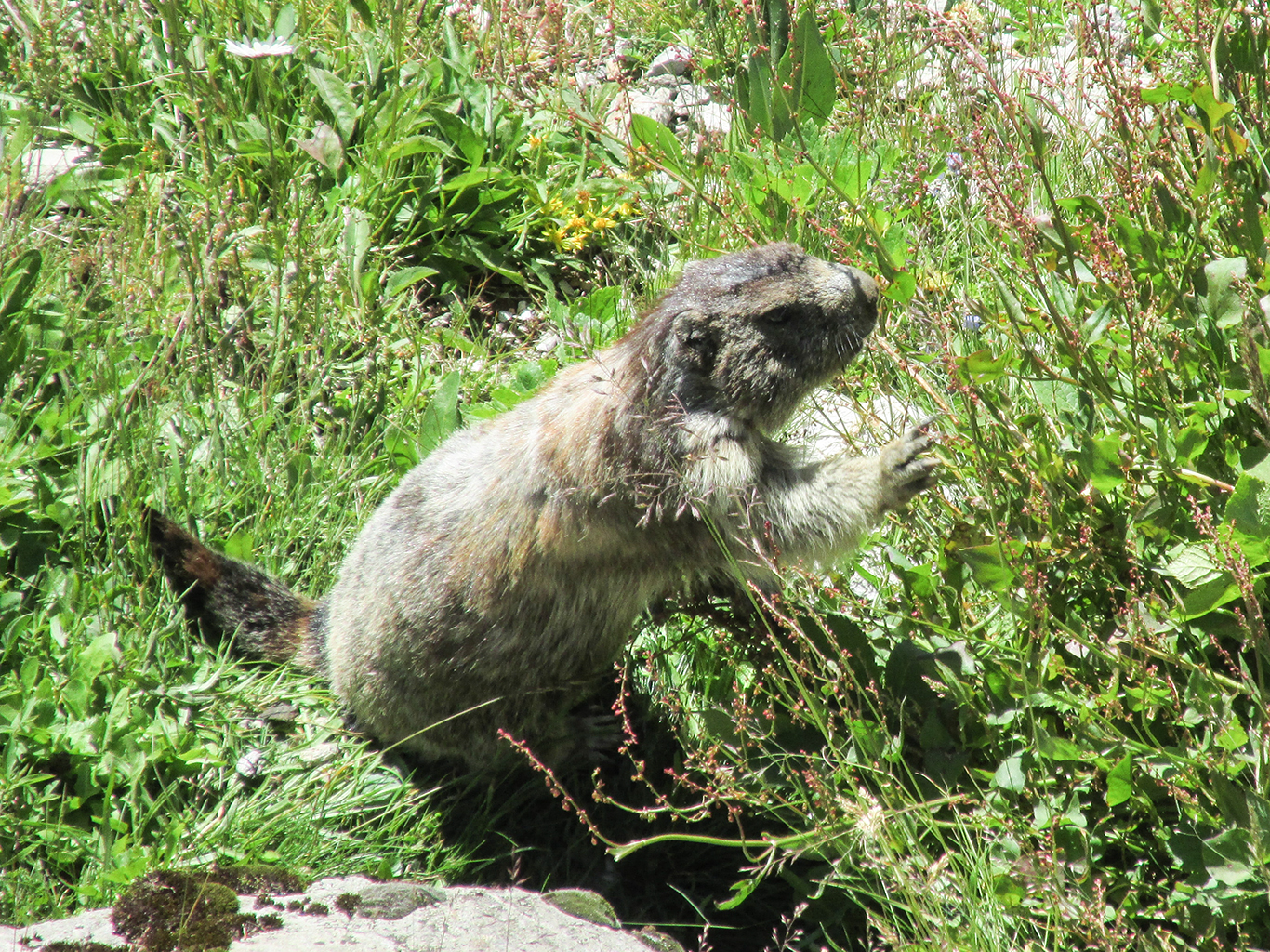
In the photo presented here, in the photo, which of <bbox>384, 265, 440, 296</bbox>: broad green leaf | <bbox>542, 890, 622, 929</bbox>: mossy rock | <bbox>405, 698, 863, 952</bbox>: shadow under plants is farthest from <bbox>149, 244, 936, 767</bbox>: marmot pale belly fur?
<bbox>384, 265, 440, 296</bbox>: broad green leaf

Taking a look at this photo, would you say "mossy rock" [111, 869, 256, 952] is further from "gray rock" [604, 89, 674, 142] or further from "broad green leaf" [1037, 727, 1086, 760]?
"gray rock" [604, 89, 674, 142]

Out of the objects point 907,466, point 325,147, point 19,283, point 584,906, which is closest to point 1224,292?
point 907,466

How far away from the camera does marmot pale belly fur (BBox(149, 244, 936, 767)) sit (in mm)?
3611

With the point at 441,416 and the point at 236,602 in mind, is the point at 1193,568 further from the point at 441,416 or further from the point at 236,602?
the point at 236,602

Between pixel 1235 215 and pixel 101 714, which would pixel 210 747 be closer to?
pixel 101 714

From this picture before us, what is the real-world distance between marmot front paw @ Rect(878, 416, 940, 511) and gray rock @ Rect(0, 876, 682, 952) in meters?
1.52

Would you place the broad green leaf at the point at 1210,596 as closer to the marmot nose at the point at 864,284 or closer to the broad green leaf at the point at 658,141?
the marmot nose at the point at 864,284

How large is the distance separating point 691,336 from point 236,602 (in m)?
2.03

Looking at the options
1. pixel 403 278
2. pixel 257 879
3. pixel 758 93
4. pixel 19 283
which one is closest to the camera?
pixel 257 879

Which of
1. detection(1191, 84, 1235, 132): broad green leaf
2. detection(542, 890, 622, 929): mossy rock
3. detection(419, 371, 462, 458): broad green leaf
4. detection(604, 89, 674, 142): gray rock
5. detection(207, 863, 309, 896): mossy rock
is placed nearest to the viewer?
detection(1191, 84, 1235, 132): broad green leaf

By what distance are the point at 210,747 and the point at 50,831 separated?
0.56 metres

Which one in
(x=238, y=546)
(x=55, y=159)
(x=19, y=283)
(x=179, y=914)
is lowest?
(x=179, y=914)

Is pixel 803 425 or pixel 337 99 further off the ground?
pixel 337 99

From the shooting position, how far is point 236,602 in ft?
14.0
